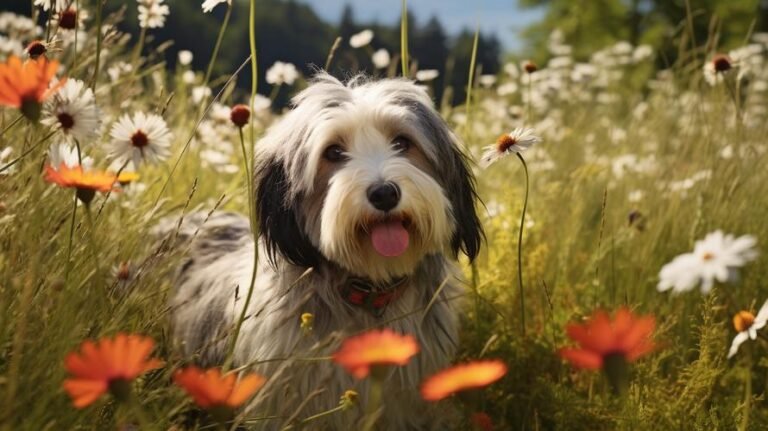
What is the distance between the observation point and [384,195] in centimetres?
254

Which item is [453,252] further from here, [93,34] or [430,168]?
[93,34]

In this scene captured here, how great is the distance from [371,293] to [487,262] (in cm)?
129

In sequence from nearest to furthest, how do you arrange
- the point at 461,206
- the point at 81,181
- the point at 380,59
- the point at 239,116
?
the point at 81,181, the point at 239,116, the point at 461,206, the point at 380,59

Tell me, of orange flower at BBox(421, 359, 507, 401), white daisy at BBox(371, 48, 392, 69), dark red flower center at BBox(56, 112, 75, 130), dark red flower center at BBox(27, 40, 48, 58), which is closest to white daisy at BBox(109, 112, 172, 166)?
dark red flower center at BBox(56, 112, 75, 130)

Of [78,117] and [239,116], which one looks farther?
[239,116]

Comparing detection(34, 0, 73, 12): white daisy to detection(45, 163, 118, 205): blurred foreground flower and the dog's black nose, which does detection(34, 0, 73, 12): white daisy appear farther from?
the dog's black nose

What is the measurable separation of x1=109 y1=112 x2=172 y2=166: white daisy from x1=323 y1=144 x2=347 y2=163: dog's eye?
0.65 m

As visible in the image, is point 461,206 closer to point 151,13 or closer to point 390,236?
point 390,236

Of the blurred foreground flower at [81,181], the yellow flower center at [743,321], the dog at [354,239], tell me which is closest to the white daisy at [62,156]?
the blurred foreground flower at [81,181]

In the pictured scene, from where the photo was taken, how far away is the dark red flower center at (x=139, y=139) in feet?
7.64

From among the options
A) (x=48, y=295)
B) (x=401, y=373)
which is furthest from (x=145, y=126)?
(x=401, y=373)

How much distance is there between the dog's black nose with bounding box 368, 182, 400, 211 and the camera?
8.31 ft

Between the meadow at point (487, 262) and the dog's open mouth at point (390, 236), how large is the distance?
1.28ft

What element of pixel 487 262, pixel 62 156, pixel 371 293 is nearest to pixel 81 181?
pixel 62 156
